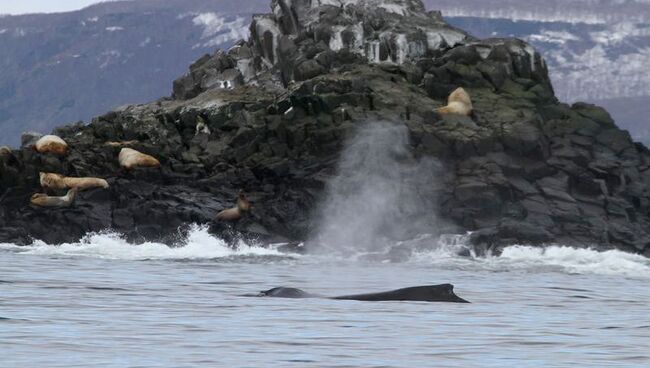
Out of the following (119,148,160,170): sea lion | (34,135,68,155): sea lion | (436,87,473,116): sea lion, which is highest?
(436,87,473,116): sea lion

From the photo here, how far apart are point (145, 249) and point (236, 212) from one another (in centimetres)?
540

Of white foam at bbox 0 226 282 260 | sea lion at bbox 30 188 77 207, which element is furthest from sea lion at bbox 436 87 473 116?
sea lion at bbox 30 188 77 207

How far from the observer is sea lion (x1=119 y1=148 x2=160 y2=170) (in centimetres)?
7812

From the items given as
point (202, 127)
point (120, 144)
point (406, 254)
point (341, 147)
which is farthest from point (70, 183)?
point (406, 254)

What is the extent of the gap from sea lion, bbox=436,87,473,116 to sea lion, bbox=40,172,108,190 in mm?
16842

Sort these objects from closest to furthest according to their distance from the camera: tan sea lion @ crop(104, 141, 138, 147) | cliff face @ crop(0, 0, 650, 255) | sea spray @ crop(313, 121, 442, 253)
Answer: sea spray @ crop(313, 121, 442, 253)
cliff face @ crop(0, 0, 650, 255)
tan sea lion @ crop(104, 141, 138, 147)

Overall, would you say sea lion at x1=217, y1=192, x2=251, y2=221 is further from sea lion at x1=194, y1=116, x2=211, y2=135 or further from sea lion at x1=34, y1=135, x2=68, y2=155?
sea lion at x1=34, y1=135, x2=68, y2=155

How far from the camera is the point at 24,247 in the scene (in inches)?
2813

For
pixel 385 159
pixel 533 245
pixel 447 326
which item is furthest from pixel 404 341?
pixel 385 159

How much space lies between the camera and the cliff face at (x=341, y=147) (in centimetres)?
7462

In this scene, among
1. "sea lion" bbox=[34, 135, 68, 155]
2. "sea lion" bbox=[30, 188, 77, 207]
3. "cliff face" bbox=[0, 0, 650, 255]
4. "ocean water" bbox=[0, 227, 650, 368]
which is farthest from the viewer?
"sea lion" bbox=[34, 135, 68, 155]

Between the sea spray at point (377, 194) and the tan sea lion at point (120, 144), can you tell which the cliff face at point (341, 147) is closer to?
the tan sea lion at point (120, 144)

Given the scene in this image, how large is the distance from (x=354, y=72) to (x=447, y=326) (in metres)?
51.3

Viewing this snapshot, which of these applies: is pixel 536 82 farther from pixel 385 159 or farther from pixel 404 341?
pixel 404 341
